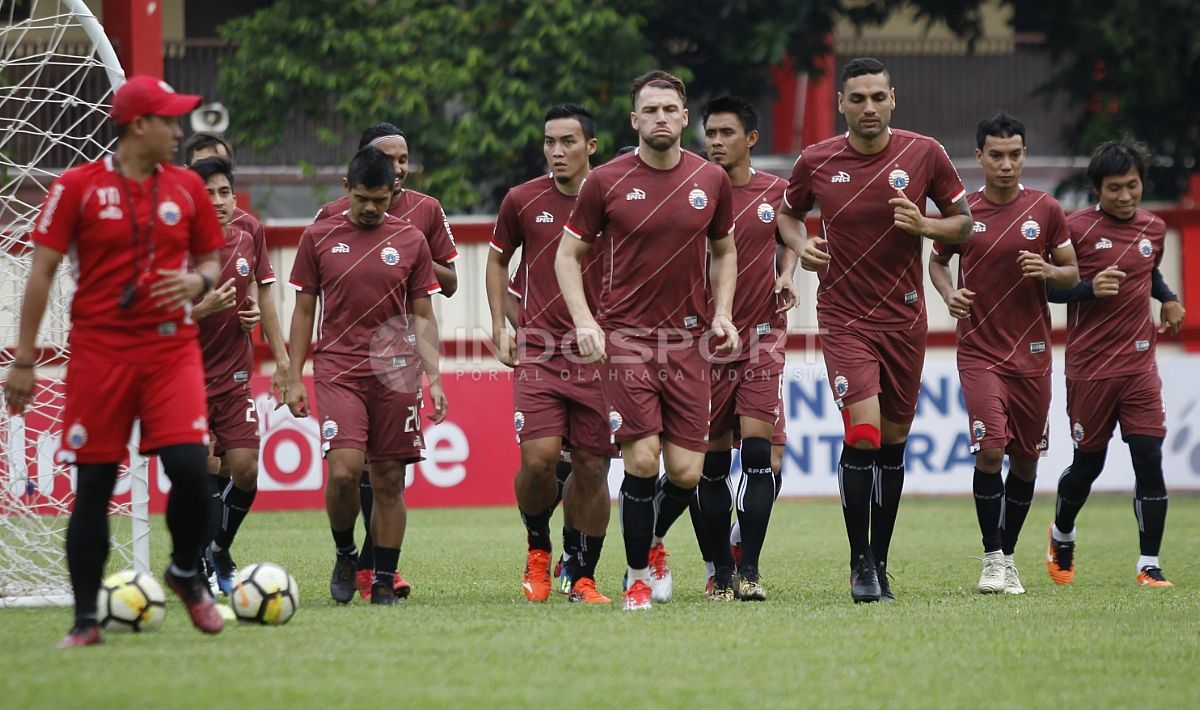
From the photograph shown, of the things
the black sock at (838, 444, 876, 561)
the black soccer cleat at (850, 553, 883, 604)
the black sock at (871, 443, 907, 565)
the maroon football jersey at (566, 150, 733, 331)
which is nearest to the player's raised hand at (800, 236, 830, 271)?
the maroon football jersey at (566, 150, 733, 331)

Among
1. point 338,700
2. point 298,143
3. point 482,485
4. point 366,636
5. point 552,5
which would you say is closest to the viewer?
point 338,700

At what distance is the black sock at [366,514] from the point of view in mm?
9172

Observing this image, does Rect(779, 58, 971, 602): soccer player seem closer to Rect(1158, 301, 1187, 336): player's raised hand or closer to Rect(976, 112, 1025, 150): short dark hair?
Rect(976, 112, 1025, 150): short dark hair

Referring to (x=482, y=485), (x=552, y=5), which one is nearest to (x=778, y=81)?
(x=552, y=5)

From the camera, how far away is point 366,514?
31.6 ft

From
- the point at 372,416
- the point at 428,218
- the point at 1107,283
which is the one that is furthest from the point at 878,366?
the point at 428,218

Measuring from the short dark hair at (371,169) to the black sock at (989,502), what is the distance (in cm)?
372

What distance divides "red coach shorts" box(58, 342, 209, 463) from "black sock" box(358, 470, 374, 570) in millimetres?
2503

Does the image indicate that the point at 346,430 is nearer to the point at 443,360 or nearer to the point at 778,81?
the point at 443,360

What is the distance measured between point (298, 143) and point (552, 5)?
4191 mm

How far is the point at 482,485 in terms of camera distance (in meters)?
16.1

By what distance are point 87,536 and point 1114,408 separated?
6.20 m

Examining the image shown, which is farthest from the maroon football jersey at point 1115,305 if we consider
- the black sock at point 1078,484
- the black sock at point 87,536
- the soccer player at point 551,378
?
the black sock at point 87,536

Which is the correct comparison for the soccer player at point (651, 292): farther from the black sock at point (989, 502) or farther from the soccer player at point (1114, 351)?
the soccer player at point (1114, 351)
